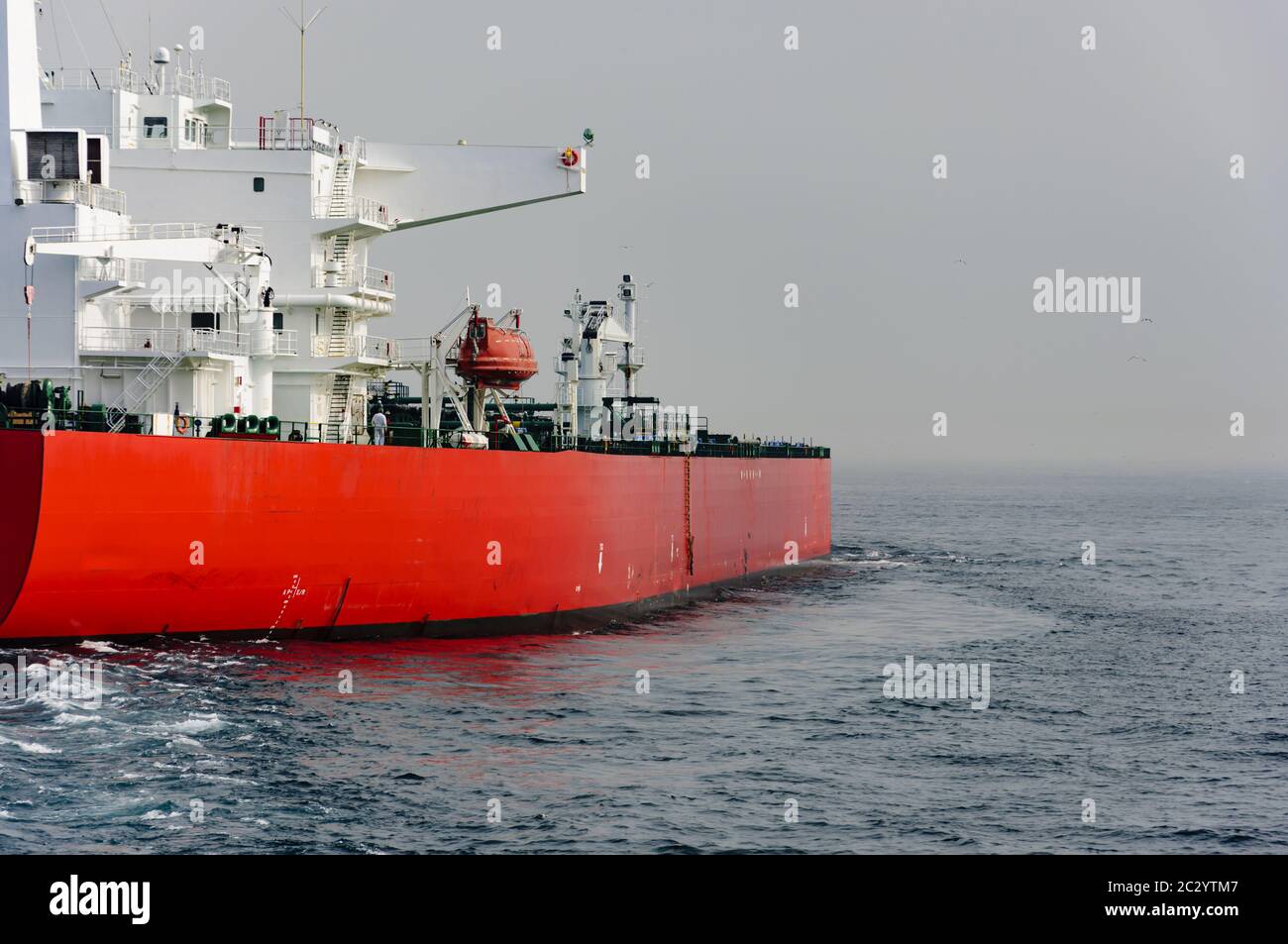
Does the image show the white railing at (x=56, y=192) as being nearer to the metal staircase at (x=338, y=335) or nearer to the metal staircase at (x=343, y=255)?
the metal staircase at (x=338, y=335)

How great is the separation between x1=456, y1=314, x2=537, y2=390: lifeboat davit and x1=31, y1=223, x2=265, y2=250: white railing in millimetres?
5028

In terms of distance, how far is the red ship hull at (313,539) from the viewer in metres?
20.4

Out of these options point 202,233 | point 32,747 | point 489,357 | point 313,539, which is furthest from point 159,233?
point 32,747

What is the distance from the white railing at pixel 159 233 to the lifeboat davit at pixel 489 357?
16.5 ft

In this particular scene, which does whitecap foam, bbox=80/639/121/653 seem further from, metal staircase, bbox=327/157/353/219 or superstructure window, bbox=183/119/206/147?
superstructure window, bbox=183/119/206/147

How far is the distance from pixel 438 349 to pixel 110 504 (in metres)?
11.9

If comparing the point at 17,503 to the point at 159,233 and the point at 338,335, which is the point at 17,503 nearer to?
the point at 159,233

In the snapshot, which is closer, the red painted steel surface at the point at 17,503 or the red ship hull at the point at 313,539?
the red painted steel surface at the point at 17,503

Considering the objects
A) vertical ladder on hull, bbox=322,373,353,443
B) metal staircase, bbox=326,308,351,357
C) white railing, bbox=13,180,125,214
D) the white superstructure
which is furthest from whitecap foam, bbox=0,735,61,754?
metal staircase, bbox=326,308,351,357

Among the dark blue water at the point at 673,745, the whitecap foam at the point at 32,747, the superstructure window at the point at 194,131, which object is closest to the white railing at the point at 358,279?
the superstructure window at the point at 194,131

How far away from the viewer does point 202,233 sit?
2819cm
